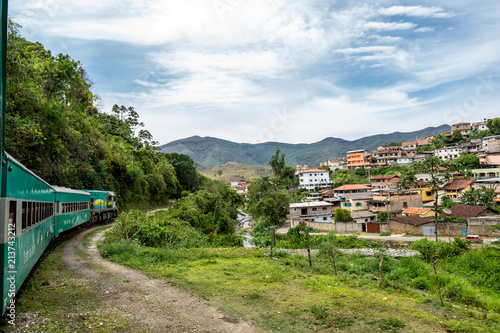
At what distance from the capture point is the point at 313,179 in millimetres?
89188

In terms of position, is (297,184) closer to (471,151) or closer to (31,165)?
(471,151)

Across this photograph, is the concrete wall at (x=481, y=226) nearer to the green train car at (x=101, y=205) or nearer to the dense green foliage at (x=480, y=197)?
the dense green foliage at (x=480, y=197)

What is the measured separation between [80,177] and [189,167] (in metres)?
42.4

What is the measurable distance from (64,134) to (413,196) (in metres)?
51.3

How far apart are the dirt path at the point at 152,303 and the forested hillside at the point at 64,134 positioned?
27.7 feet

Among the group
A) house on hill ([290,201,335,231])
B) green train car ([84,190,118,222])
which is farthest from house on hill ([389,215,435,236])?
green train car ([84,190,118,222])

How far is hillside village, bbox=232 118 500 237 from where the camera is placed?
1376 inches

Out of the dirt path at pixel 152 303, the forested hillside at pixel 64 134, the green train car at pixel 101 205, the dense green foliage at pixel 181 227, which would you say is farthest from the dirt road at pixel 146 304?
the green train car at pixel 101 205

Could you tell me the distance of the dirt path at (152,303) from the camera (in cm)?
631

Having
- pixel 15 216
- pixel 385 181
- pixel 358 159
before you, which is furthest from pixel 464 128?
pixel 15 216

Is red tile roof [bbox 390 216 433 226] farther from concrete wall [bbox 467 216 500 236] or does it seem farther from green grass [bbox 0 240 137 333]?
green grass [bbox 0 240 137 333]

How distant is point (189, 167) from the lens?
7081 cm

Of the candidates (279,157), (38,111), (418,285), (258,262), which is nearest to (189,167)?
(279,157)

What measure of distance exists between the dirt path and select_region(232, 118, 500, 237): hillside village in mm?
19701
